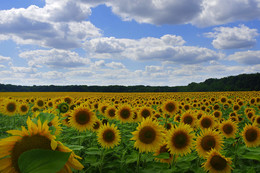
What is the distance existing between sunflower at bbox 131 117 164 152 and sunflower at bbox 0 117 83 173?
2.08m

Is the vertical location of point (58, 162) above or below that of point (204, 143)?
above

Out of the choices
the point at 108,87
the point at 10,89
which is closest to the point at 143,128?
the point at 108,87

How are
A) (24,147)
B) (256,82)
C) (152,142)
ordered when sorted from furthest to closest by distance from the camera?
(256,82)
(152,142)
(24,147)

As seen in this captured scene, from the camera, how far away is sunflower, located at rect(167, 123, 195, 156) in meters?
3.64

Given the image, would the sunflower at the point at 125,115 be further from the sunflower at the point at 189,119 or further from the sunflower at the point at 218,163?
the sunflower at the point at 218,163

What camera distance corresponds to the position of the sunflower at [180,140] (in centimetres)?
364

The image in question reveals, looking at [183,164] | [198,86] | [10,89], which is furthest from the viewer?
[10,89]

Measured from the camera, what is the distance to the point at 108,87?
311ft

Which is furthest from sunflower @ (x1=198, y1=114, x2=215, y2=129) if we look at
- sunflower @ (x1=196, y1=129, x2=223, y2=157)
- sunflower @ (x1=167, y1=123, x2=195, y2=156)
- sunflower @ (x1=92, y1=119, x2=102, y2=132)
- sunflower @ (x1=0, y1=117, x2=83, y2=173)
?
sunflower @ (x1=0, y1=117, x2=83, y2=173)

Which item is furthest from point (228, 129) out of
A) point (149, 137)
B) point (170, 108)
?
point (149, 137)

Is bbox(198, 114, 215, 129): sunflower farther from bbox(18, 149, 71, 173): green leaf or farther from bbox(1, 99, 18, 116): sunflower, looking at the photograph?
bbox(1, 99, 18, 116): sunflower

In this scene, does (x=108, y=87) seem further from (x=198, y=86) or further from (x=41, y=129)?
(x=41, y=129)

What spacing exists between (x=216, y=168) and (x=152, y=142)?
1.13 metres

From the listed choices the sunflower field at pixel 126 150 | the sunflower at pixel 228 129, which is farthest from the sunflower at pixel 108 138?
the sunflower at pixel 228 129
